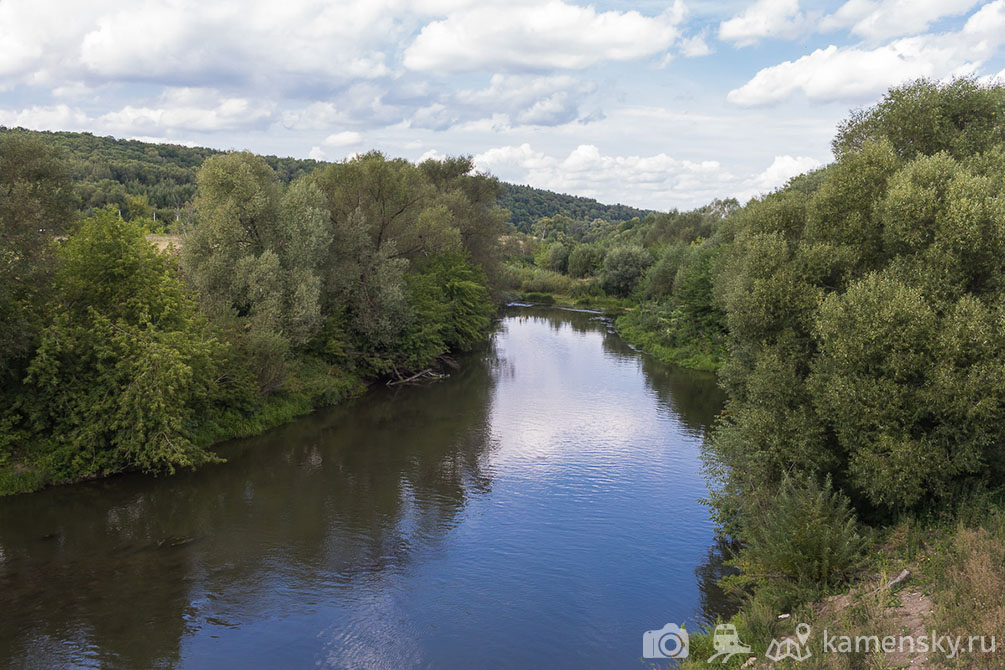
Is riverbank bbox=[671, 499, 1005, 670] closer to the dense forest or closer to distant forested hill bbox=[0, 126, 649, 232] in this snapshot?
the dense forest

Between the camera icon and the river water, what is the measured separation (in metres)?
0.29

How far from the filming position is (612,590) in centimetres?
1664

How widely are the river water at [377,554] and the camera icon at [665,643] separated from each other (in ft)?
0.95

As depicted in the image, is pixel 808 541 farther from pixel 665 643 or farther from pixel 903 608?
pixel 665 643

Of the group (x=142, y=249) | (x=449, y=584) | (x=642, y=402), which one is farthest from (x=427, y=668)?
(x=642, y=402)

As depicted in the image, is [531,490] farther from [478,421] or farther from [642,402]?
[642,402]

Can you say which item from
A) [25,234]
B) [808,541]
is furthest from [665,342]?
[25,234]

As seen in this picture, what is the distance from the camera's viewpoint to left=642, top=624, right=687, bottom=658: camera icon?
550 inches

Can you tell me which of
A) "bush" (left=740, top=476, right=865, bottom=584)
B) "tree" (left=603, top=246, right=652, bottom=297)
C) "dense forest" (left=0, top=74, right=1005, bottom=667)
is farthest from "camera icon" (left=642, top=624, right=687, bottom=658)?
"tree" (left=603, top=246, right=652, bottom=297)

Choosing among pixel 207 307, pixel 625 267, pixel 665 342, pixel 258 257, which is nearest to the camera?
pixel 207 307

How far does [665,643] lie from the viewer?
47.2 ft

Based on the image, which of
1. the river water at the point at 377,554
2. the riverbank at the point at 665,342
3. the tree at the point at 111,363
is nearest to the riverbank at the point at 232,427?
the tree at the point at 111,363

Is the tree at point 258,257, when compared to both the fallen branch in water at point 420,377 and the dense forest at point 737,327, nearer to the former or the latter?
the dense forest at point 737,327

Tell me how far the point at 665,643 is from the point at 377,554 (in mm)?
8237
